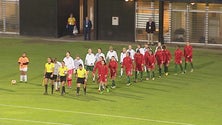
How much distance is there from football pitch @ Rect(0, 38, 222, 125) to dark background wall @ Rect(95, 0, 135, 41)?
12656 mm

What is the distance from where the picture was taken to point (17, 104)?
37906mm

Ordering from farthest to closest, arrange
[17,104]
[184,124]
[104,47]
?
[104,47]
[17,104]
[184,124]

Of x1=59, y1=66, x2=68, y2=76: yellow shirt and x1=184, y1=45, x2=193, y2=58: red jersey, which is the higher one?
Answer: x1=184, y1=45, x2=193, y2=58: red jersey

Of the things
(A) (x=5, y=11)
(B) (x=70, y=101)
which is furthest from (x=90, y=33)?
(B) (x=70, y=101)

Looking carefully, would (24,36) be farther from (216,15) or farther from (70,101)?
(70,101)

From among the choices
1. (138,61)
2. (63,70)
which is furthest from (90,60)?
(63,70)

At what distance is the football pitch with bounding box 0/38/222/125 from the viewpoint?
3475 centimetres

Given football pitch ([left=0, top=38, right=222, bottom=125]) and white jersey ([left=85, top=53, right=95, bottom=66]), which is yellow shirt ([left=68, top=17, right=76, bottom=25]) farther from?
white jersey ([left=85, top=53, right=95, bottom=66])

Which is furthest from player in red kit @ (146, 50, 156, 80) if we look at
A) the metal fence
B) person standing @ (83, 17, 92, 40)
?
the metal fence

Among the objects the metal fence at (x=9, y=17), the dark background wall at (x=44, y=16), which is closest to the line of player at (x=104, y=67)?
the dark background wall at (x=44, y=16)

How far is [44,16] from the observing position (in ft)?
213

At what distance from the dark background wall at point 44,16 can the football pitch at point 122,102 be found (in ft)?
44.1

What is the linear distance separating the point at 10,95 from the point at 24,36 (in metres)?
25.8

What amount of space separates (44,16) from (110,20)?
19.0 feet
